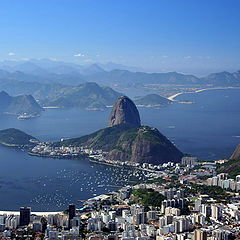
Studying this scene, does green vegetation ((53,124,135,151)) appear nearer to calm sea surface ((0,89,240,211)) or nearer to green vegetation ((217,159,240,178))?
calm sea surface ((0,89,240,211))

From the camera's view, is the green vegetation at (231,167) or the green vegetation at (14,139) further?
the green vegetation at (14,139)

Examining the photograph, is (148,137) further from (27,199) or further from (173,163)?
(27,199)

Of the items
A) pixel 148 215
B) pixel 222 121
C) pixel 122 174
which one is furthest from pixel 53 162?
pixel 222 121

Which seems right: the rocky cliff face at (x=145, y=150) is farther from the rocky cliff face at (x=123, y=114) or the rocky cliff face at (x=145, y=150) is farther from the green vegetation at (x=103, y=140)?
the rocky cliff face at (x=123, y=114)

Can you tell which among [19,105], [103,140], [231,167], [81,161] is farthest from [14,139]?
[19,105]

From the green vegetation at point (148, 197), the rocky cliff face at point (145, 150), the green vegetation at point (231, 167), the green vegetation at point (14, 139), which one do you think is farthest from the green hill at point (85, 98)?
the green vegetation at point (148, 197)

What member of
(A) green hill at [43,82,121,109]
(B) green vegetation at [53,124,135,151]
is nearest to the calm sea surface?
(B) green vegetation at [53,124,135,151]

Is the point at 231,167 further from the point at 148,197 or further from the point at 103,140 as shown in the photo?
the point at 103,140
